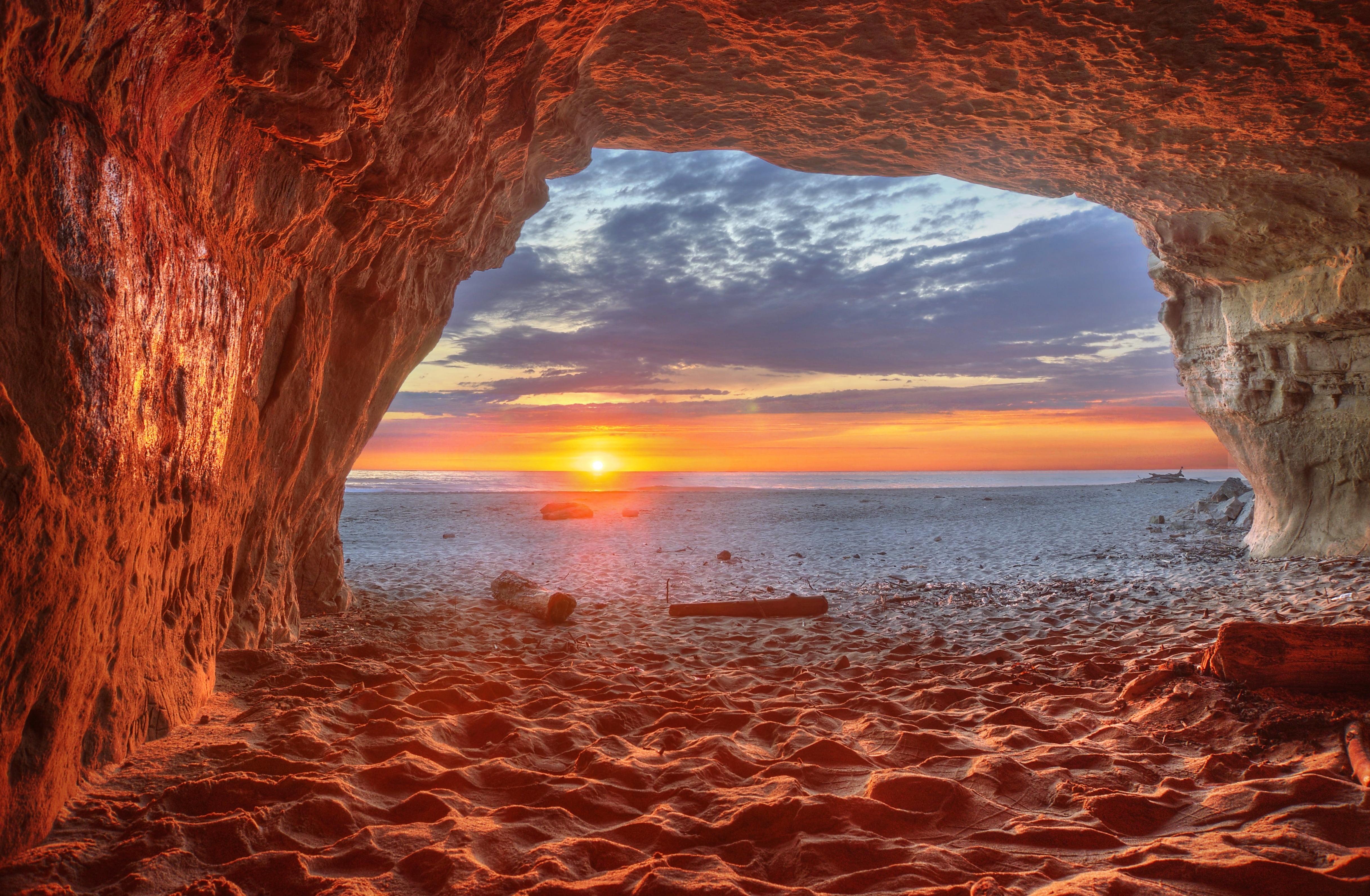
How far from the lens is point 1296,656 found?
3.49 metres

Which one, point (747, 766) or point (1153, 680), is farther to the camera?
point (1153, 680)

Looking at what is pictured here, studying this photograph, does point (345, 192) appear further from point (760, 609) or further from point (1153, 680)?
point (1153, 680)

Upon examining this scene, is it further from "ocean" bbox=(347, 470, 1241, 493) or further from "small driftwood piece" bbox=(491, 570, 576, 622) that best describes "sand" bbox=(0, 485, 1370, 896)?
"ocean" bbox=(347, 470, 1241, 493)

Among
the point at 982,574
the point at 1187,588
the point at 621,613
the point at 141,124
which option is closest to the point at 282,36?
the point at 141,124

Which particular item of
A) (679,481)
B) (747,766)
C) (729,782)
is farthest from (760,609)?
(679,481)

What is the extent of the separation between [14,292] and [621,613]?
6.16m

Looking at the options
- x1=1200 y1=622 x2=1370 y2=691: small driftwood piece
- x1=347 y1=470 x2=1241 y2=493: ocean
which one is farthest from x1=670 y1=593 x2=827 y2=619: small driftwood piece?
x1=347 y1=470 x2=1241 y2=493: ocean

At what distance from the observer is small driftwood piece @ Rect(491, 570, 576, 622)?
22.5 ft

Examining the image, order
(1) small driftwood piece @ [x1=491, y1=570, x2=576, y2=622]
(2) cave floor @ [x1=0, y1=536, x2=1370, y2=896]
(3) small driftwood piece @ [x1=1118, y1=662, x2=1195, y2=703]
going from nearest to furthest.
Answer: (2) cave floor @ [x1=0, y1=536, x2=1370, y2=896] → (3) small driftwood piece @ [x1=1118, y1=662, x2=1195, y2=703] → (1) small driftwood piece @ [x1=491, y1=570, x2=576, y2=622]

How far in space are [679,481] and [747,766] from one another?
57.7m

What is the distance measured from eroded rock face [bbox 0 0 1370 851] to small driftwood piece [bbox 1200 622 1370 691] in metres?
4.09

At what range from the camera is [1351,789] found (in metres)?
2.53

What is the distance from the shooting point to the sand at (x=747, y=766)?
2.12 metres

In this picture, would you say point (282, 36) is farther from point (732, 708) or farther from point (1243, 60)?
point (1243, 60)
